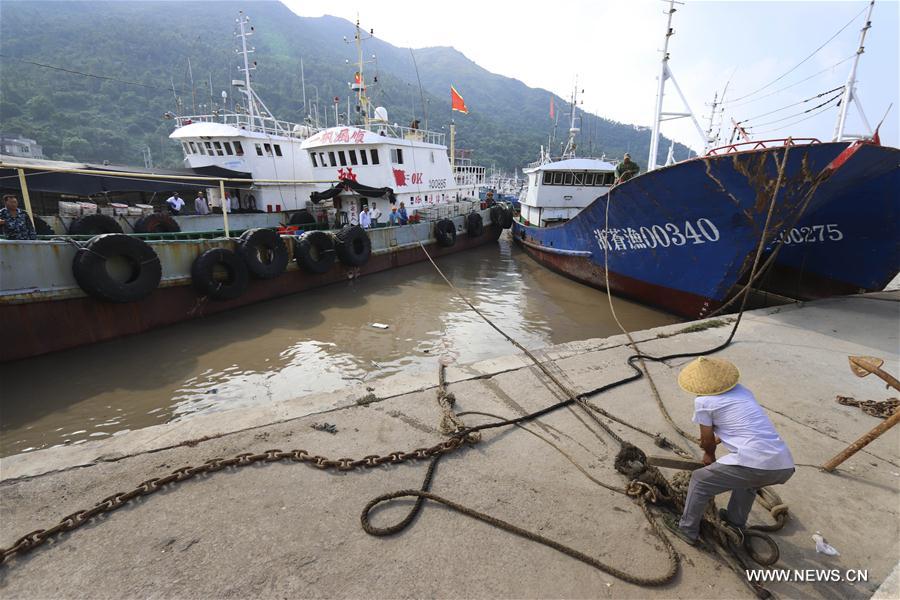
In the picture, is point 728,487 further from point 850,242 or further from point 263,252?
point 850,242

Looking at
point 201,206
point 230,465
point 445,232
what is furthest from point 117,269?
point 445,232

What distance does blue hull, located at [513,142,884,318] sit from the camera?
6.04m

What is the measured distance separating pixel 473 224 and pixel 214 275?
10731 mm

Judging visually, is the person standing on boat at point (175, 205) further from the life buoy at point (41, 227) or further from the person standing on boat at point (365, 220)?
the person standing on boat at point (365, 220)

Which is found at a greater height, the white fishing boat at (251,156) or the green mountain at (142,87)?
the green mountain at (142,87)

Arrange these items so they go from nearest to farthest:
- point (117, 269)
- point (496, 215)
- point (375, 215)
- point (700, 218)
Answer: point (117, 269) < point (700, 218) < point (375, 215) < point (496, 215)

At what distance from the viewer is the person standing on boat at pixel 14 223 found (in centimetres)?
611

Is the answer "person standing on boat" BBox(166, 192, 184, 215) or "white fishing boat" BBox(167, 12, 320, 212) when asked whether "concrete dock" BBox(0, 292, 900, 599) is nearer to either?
"person standing on boat" BBox(166, 192, 184, 215)

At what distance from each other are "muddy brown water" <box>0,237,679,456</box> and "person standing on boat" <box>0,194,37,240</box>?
1.93 m

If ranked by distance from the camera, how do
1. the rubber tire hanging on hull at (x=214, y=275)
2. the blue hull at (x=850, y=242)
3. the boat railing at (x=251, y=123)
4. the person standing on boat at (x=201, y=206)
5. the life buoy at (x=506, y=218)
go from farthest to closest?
the life buoy at (x=506, y=218) < the boat railing at (x=251, y=123) < the person standing on boat at (x=201, y=206) < the rubber tire hanging on hull at (x=214, y=275) < the blue hull at (x=850, y=242)

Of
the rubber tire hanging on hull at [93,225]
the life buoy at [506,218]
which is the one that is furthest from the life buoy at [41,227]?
the life buoy at [506,218]

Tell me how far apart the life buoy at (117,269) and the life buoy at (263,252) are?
5.36ft

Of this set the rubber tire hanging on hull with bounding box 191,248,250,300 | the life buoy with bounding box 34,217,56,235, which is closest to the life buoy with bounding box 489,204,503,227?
the rubber tire hanging on hull with bounding box 191,248,250,300

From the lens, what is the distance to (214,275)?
8.00 m
